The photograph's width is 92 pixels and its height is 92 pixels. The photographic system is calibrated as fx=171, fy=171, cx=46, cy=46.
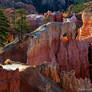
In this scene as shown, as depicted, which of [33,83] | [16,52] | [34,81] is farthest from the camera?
[16,52]

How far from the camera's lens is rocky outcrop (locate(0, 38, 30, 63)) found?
55.8 feet

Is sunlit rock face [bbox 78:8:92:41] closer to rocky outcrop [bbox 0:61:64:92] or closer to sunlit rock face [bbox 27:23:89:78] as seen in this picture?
sunlit rock face [bbox 27:23:89:78]

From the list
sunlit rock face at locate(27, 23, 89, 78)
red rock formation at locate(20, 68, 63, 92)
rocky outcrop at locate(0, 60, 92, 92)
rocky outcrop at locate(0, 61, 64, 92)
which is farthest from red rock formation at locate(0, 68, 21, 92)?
sunlit rock face at locate(27, 23, 89, 78)

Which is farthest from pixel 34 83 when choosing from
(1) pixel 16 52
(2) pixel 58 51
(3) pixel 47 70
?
(2) pixel 58 51

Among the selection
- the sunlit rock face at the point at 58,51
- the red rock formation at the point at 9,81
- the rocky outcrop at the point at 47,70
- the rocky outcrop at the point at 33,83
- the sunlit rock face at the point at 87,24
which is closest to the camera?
the red rock formation at the point at 9,81

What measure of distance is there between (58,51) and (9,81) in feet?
38.8

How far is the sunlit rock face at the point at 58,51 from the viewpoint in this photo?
1567 centimetres

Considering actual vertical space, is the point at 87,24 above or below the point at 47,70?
above

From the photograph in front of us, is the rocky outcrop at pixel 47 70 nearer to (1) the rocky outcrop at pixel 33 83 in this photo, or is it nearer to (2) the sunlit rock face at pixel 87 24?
(1) the rocky outcrop at pixel 33 83

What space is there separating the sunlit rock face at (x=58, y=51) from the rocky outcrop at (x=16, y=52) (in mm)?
1706

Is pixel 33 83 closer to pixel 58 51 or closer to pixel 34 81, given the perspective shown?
pixel 34 81

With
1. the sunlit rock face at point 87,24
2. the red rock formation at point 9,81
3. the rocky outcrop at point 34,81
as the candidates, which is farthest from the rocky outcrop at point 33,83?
the sunlit rock face at point 87,24

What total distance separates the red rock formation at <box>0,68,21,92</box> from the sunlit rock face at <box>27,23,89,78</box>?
6871 mm

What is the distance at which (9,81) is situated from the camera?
782 cm
